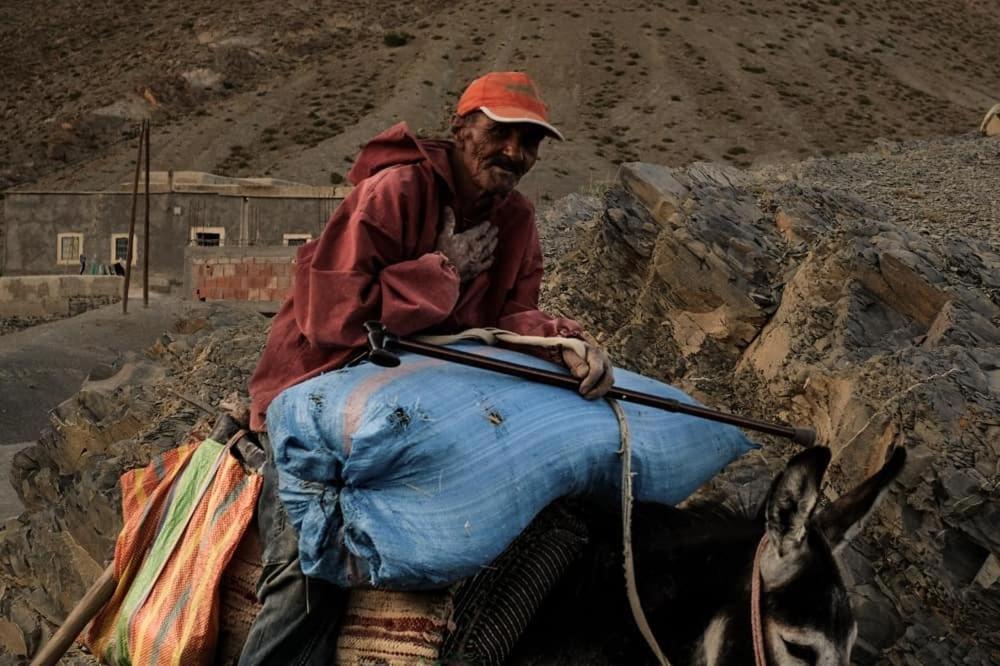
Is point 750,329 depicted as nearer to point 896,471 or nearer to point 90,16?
point 896,471

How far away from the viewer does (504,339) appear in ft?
11.9

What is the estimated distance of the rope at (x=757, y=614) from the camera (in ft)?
8.98

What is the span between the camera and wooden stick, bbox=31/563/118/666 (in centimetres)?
393

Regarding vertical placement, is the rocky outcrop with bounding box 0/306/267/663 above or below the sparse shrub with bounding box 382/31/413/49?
above

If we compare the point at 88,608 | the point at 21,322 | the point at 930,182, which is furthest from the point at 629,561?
the point at 21,322

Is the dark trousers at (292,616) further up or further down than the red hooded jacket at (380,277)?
further down

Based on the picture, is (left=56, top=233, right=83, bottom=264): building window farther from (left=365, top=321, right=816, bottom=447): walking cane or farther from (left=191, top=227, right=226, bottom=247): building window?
(left=365, top=321, right=816, bottom=447): walking cane

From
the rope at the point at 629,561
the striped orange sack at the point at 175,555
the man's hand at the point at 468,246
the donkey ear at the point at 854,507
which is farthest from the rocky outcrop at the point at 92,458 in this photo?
the donkey ear at the point at 854,507

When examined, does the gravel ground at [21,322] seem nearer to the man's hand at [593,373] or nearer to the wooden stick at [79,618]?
the wooden stick at [79,618]

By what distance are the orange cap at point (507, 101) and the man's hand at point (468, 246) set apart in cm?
36

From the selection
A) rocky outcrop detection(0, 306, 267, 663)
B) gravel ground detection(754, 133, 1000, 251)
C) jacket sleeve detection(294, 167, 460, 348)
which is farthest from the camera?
gravel ground detection(754, 133, 1000, 251)

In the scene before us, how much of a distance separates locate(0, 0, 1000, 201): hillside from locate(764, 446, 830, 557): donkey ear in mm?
38651

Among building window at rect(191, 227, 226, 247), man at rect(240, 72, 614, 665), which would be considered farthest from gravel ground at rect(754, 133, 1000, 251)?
building window at rect(191, 227, 226, 247)

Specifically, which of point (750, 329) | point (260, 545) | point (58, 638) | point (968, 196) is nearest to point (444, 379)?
point (260, 545)
